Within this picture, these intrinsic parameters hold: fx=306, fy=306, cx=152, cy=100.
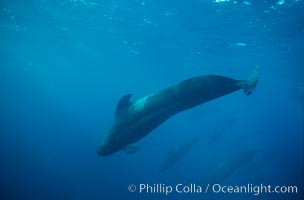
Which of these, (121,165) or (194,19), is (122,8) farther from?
(121,165)

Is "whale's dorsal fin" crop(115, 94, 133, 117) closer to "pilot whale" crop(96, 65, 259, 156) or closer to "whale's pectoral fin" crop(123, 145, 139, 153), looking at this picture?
"pilot whale" crop(96, 65, 259, 156)

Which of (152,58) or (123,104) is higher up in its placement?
(152,58)

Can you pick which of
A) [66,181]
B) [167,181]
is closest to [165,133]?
[167,181]

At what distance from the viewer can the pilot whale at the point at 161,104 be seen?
841 centimetres

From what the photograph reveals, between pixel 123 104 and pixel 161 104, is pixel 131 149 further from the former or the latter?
pixel 161 104

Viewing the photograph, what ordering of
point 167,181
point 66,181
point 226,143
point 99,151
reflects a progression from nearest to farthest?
point 99,151
point 66,181
point 167,181
point 226,143

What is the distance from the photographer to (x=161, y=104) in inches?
363

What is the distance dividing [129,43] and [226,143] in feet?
91.3

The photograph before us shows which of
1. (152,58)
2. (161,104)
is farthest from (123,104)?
(152,58)

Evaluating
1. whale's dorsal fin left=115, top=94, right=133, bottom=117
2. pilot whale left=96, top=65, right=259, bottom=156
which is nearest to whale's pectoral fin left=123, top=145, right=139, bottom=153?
pilot whale left=96, top=65, right=259, bottom=156

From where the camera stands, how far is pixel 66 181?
98.3 feet

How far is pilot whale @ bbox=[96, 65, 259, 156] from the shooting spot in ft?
27.6

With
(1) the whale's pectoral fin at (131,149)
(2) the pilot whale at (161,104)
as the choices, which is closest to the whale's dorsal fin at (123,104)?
(2) the pilot whale at (161,104)

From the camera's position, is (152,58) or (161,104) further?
(152,58)
